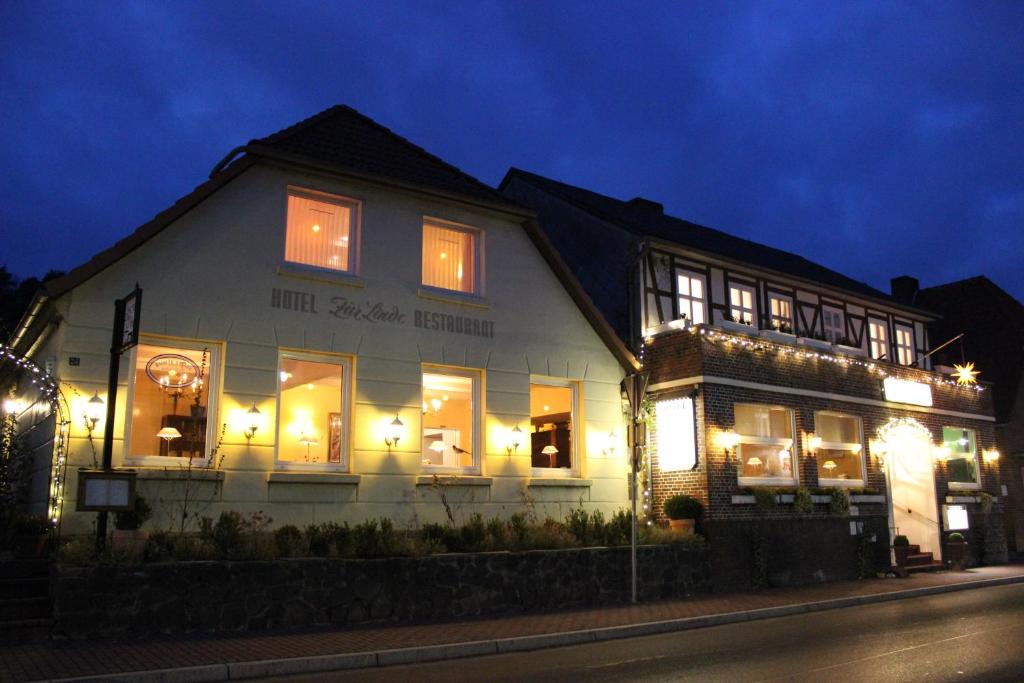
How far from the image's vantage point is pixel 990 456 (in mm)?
24891

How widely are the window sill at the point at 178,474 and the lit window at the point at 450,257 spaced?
5.02m

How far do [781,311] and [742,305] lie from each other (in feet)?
5.10

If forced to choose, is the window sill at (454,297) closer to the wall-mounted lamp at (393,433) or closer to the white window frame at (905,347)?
the wall-mounted lamp at (393,433)

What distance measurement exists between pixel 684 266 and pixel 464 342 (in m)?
6.52

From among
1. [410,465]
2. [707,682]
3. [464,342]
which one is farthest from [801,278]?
[707,682]

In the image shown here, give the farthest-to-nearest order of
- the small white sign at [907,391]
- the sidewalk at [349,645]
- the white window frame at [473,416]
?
1. the small white sign at [907,391]
2. the white window frame at [473,416]
3. the sidewalk at [349,645]

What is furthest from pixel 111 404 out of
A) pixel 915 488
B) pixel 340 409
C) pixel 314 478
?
pixel 915 488

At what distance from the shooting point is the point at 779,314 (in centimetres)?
2191

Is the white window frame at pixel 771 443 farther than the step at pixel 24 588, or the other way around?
the white window frame at pixel 771 443

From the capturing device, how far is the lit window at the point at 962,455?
78.8 ft

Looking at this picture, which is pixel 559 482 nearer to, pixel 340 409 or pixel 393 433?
pixel 393 433

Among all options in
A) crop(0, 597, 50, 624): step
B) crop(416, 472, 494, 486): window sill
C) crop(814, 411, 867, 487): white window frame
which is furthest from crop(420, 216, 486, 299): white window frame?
crop(814, 411, 867, 487): white window frame

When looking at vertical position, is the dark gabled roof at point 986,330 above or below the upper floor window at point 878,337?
above

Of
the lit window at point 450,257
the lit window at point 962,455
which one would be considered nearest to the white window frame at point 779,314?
the lit window at point 962,455
